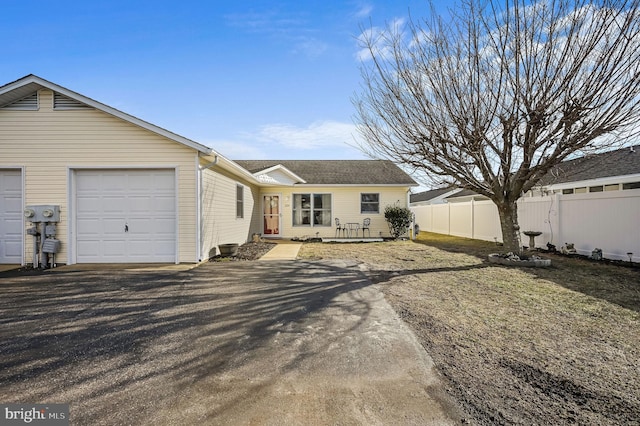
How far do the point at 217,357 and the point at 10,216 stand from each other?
8.93 metres

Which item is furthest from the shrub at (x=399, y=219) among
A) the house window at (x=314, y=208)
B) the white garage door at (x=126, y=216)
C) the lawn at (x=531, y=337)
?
the white garage door at (x=126, y=216)

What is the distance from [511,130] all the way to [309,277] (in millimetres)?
5976

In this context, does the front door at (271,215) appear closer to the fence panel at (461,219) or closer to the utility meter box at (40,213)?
the utility meter box at (40,213)

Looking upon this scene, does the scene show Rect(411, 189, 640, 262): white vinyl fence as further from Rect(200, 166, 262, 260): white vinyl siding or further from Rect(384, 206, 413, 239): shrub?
Rect(200, 166, 262, 260): white vinyl siding

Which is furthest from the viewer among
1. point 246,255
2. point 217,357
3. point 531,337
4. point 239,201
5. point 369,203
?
point 369,203

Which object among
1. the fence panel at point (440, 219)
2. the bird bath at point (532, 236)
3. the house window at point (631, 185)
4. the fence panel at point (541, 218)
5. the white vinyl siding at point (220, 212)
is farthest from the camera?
the fence panel at point (440, 219)

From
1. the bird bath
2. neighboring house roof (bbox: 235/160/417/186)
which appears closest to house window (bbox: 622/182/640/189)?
the bird bath

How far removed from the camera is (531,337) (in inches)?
142

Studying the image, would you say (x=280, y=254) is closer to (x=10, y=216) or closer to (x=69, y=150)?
(x=69, y=150)

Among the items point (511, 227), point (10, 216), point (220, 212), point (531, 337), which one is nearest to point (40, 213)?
point (10, 216)

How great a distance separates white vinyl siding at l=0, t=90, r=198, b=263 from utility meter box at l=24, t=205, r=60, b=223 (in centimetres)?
23

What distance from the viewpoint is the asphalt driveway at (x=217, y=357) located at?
2.31 meters

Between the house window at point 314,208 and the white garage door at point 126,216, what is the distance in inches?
314

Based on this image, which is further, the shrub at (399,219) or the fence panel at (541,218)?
the shrub at (399,219)
